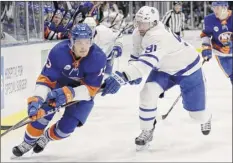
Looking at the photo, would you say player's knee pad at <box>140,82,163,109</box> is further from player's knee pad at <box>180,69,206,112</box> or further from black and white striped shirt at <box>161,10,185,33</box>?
black and white striped shirt at <box>161,10,185,33</box>

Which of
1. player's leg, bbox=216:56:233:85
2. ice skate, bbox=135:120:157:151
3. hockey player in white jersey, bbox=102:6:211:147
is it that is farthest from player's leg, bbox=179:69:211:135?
player's leg, bbox=216:56:233:85

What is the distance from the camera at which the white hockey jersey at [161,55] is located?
8.63 ft

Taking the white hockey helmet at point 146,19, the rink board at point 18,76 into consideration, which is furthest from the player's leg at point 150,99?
the rink board at point 18,76

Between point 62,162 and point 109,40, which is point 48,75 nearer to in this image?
point 62,162

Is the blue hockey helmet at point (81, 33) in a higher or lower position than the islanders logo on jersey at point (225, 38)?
higher

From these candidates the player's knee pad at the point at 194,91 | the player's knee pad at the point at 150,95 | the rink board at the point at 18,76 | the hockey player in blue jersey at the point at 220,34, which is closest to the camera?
the player's knee pad at the point at 150,95

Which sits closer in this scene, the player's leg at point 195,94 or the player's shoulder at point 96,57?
the player's shoulder at point 96,57

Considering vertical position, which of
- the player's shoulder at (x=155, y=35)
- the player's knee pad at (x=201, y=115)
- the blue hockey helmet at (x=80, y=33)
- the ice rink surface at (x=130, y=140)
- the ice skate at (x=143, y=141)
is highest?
the blue hockey helmet at (x=80, y=33)

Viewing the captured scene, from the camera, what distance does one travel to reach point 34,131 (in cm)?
257

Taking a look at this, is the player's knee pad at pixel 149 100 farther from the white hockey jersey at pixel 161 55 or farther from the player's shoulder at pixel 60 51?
the player's shoulder at pixel 60 51

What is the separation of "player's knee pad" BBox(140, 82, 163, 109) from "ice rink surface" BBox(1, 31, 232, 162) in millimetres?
234

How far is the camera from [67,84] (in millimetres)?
2609

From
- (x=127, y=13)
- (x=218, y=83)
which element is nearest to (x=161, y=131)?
(x=218, y=83)

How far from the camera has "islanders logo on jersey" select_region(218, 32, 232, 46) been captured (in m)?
4.11
